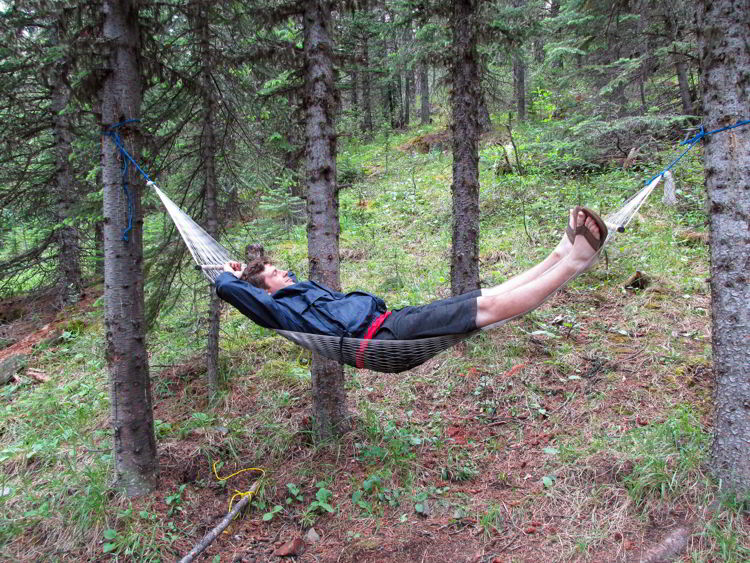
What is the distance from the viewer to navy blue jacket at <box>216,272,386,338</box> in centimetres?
266

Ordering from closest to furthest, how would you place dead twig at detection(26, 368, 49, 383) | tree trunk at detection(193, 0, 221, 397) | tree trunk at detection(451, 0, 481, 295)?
tree trunk at detection(193, 0, 221, 397) < tree trunk at detection(451, 0, 481, 295) < dead twig at detection(26, 368, 49, 383)

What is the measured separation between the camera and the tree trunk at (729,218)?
2512 millimetres

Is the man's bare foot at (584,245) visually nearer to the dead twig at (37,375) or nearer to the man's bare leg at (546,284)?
the man's bare leg at (546,284)

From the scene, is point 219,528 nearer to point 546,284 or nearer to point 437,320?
point 437,320

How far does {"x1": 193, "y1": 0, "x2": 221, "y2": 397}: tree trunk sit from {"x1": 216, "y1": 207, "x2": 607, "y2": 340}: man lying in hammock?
165 centimetres

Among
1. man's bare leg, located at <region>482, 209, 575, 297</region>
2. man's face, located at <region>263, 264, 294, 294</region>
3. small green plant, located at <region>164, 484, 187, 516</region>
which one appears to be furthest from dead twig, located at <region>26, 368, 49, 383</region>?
man's bare leg, located at <region>482, 209, 575, 297</region>

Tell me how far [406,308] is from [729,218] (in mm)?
1878

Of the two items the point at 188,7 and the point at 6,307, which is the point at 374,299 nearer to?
the point at 188,7

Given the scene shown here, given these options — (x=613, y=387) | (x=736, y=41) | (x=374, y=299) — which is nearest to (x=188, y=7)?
(x=374, y=299)

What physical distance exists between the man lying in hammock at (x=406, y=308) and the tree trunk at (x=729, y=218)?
0.89 metres

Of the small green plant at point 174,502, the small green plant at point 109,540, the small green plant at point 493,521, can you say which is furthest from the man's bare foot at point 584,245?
the small green plant at point 109,540

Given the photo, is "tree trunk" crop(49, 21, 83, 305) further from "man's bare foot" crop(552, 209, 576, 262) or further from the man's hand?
"man's bare foot" crop(552, 209, 576, 262)

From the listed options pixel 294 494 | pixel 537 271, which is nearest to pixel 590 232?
pixel 537 271

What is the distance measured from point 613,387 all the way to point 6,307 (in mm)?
10527
